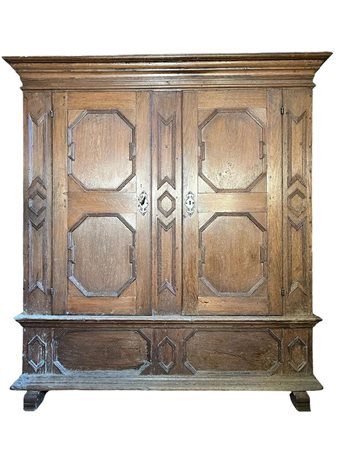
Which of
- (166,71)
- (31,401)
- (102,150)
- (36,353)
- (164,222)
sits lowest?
(31,401)

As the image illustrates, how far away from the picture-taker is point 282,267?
3641 mm

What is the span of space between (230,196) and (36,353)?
1.87m

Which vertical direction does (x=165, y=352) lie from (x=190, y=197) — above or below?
below

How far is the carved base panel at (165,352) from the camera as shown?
3.61 m

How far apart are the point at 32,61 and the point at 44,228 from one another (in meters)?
1.24

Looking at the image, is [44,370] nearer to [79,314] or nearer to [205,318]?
[79,314]

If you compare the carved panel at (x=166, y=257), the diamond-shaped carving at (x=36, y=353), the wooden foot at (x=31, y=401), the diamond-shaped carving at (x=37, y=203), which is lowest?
the wooden foot at (x=31, y=401)

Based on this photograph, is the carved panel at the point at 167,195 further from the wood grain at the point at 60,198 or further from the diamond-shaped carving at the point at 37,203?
the diamond-shaped carving at the point at 37,203

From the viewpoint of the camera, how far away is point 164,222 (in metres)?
3.67

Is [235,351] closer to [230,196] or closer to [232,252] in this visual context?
[232,252]

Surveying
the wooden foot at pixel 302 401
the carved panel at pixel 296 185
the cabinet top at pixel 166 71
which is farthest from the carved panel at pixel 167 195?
the wooden foot at pixel 302 401

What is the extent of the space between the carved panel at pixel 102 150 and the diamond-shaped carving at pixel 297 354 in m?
1.73

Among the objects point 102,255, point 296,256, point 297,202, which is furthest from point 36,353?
point 297,202

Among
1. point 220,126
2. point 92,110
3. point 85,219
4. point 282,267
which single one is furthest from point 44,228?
point 282,267
